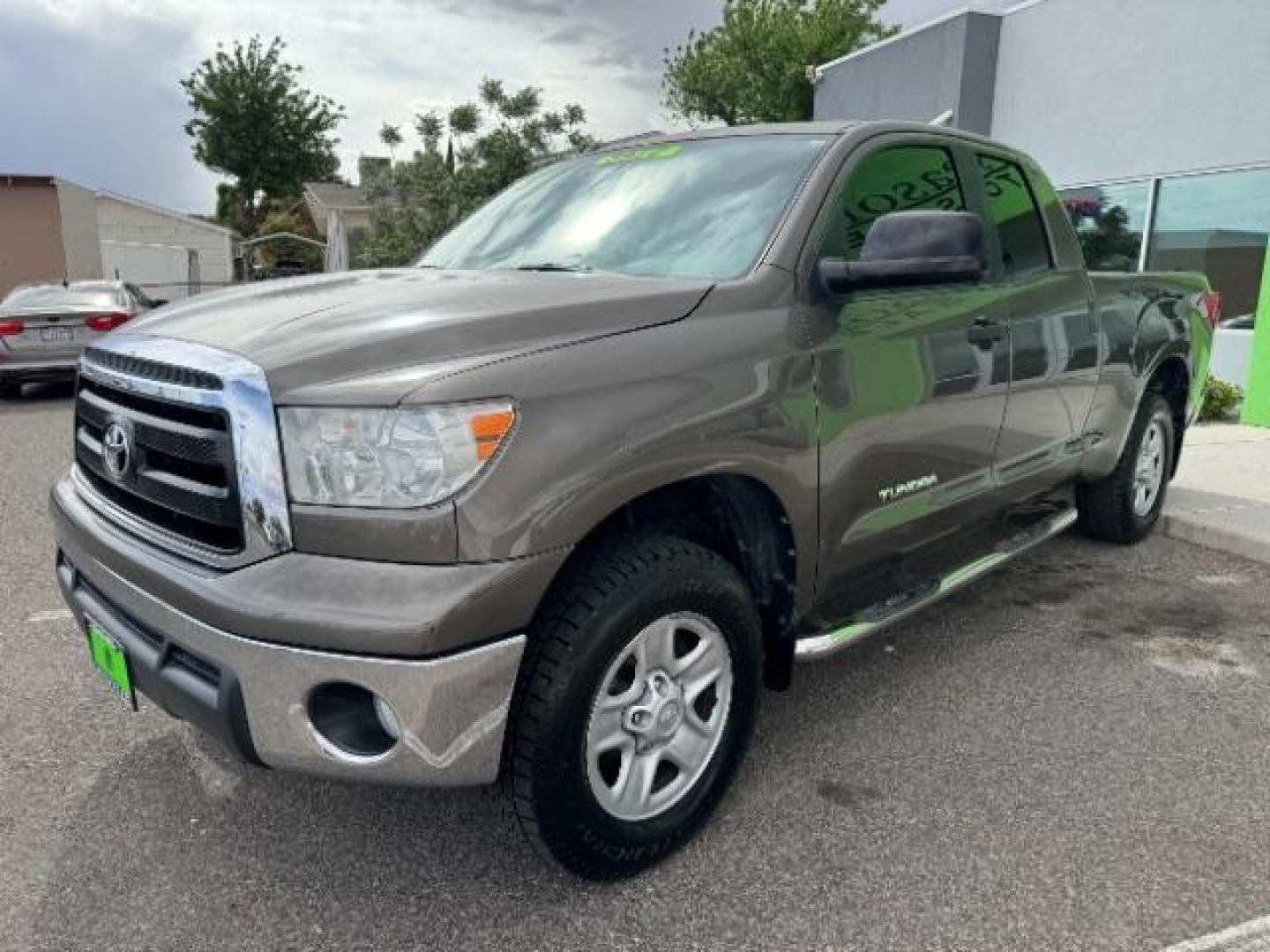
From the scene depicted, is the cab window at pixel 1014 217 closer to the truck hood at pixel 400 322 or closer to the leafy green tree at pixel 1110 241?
the truck hood at pixel 400 322

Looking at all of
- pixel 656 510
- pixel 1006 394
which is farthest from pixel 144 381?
pixel 1006 394

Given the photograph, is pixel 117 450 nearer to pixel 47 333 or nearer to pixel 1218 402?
pixel 1218 402

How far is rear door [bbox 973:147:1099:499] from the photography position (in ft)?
11.6

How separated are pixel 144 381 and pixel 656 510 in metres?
1.23

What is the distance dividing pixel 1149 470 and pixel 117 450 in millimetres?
4802

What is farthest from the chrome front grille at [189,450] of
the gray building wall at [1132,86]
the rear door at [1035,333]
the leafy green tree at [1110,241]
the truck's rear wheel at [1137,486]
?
the leafy green tree at [1110,241]

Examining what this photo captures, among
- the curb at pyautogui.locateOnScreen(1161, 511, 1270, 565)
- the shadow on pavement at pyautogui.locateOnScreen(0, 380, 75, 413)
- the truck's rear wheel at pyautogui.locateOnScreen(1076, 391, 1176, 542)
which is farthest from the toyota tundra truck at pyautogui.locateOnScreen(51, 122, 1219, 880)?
the shadow on pavement at pyautogui.locateOnScreen(0, 380, 75, 413)

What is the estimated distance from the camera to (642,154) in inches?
134

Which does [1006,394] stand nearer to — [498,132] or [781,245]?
[781,245]

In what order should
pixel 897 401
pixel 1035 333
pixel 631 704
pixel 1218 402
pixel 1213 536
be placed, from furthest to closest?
pixel 1218 402 < pixel 1213 536 < pixel 1035 333 < pixel 897 401 < pixel 631 704

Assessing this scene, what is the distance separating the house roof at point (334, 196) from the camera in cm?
3988

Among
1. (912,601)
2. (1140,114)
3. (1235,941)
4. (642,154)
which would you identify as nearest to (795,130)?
(642,154)

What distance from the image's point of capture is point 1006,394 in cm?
345

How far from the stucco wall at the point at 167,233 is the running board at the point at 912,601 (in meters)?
30.3
